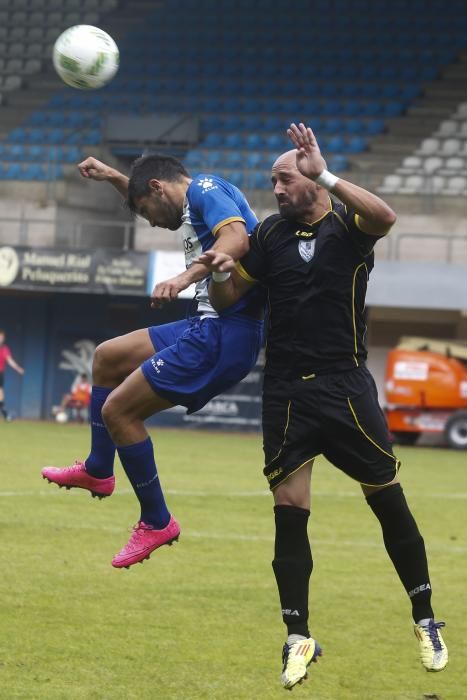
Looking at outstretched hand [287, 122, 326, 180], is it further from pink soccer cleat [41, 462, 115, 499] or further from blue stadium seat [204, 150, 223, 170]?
blue stadium seat [204, 150, 223, 170]

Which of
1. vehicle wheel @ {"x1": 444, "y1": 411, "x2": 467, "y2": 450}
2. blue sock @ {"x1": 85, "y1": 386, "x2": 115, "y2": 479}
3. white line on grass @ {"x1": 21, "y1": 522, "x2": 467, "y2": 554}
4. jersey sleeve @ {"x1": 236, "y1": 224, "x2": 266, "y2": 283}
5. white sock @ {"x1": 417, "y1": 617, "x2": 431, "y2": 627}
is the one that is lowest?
vehicle wheel @ {"x1": 444, "y1": 411, "x2": 467, "y2": 450}

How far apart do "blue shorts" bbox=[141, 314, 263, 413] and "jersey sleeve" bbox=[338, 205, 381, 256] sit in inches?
33.4

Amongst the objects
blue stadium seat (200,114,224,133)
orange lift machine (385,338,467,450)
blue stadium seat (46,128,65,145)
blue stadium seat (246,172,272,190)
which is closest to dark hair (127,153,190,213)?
orange lift machine (385,338,467,450)

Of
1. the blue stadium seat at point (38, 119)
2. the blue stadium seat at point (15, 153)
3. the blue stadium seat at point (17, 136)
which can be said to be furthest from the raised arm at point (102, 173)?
the blue stadium seat at point (38, 119)

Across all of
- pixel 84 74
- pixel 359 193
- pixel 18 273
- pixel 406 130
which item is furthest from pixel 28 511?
pixel 406 130

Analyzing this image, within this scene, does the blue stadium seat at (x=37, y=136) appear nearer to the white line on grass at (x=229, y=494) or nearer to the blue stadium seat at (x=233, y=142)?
the blue stadium seat at (x=233, y=142)

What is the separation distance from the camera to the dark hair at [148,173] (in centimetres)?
639

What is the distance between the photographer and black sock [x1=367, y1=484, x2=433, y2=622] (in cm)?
600

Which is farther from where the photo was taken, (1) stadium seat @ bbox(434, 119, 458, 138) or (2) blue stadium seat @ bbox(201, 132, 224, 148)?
(2) blue stadium seat @ bbox(201, 132, 224, 148)

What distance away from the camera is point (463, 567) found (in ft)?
33.1

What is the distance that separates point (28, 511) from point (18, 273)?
14.5 metres

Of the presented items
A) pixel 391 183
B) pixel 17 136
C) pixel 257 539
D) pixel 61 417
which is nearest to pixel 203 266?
pixel 257 539

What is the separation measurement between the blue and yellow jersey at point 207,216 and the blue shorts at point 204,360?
4.1 inches

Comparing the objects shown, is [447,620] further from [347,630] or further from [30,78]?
[30,78]
